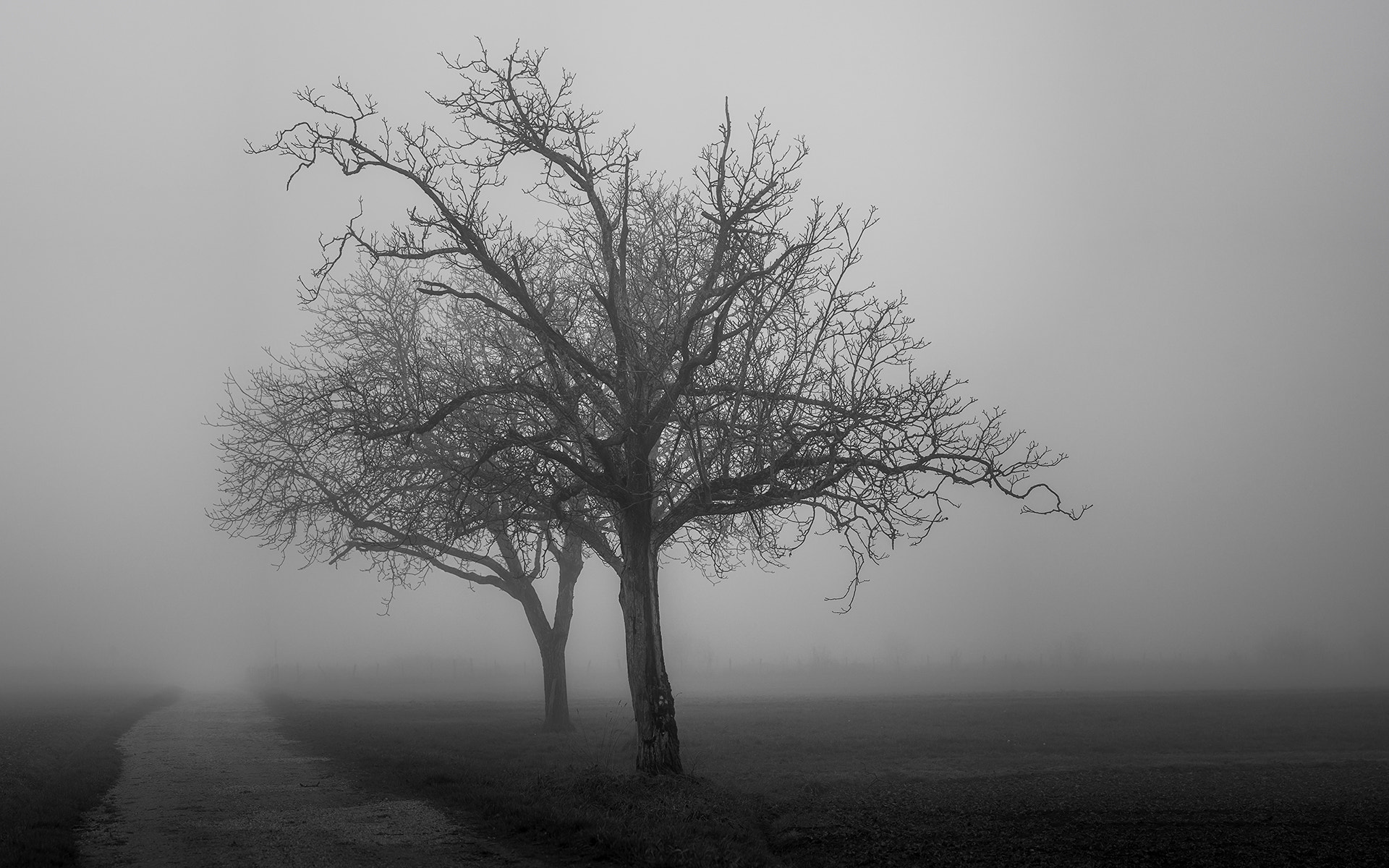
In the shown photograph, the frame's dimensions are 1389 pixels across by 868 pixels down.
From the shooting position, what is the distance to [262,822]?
1171 cm

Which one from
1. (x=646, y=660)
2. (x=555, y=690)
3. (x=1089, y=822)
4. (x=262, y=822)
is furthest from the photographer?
(x=555, y=690)

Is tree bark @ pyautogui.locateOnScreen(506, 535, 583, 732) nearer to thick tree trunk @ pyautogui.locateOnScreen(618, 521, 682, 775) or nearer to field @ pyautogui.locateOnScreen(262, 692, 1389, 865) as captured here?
field @ pyautogui.locateOnScreen(262, 692, 1389, 865)

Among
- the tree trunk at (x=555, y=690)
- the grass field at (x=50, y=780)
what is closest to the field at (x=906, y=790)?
the tree trunk at (x=555, y=690)

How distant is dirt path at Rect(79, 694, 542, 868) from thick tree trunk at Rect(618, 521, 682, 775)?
160 inches

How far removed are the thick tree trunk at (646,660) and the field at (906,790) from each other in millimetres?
852

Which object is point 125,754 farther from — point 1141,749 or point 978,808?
point 1141,749

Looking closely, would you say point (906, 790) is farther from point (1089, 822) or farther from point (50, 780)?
point (50, 780)

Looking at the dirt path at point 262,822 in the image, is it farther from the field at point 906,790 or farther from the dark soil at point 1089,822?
the dark soil at point 1089,822

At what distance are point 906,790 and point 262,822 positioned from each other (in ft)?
34.3

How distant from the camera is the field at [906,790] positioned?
35.6ft

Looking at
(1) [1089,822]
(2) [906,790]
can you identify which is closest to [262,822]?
(2) [906,790]

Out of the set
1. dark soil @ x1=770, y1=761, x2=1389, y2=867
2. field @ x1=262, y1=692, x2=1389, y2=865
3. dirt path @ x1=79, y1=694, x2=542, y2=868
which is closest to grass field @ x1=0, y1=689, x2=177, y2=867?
dirt path @ x1=79, y1=694, x2=542, y2=868

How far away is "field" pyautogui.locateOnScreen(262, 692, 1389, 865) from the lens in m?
10.8

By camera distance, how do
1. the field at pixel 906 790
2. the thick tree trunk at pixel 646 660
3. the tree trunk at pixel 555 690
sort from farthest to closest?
the tree trunk at pixel 555 690 → the thick tree trunk at pixel 646 660 → the field at pixel 906 790
